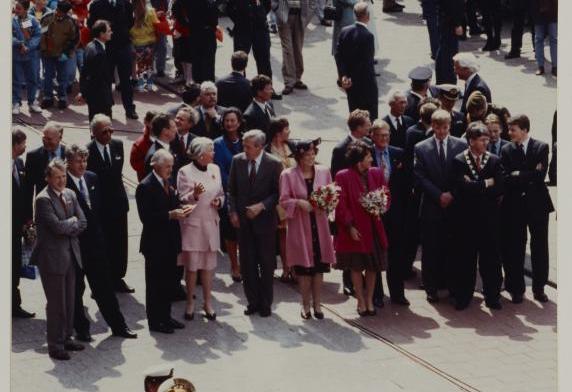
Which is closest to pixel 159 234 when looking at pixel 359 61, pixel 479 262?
pixel 479 262

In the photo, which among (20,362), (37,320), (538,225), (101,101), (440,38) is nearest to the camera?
(20,362)

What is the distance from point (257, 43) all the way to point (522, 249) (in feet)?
23.0

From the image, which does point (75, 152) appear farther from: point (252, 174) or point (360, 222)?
point (360, 222)

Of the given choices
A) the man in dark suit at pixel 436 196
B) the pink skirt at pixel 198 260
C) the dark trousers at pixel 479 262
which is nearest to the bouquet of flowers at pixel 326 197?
the pink skirt at pixel 198 260

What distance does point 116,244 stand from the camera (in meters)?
15.9

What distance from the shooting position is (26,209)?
1516 centimetres

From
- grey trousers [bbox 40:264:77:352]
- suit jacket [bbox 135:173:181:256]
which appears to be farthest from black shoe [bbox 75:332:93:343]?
suit jacket [bbox 135:173:181:256]

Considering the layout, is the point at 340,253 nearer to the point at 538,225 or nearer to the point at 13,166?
the point at 538,225

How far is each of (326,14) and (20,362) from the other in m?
10.1

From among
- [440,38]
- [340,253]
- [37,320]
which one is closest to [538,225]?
[340,253]

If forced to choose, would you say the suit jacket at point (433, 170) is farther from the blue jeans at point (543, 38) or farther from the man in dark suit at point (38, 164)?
the blue jeans at point (543, 38)

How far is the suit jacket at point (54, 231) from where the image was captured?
46.0ft

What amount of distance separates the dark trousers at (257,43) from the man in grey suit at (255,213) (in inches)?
267

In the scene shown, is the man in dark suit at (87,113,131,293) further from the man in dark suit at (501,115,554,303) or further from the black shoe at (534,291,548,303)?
the black shoe at (534,291,548,303)
